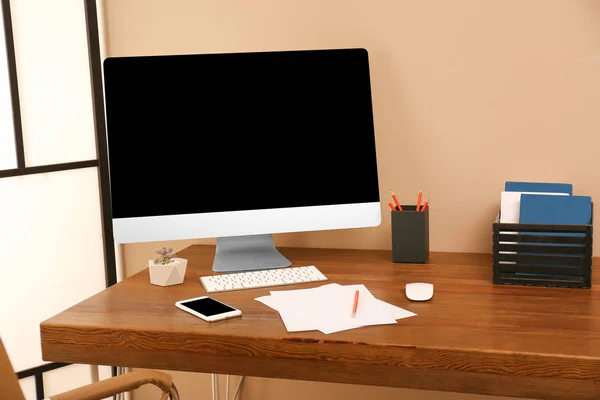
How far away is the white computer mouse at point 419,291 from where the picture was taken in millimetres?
1396

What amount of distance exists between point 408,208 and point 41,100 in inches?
43.9

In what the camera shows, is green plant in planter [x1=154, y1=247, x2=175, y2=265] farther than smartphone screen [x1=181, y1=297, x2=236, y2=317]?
Yes

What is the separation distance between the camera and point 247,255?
68.6 inches


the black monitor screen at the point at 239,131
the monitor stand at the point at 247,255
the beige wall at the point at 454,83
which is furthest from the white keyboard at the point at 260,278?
the beige wall at the point at 454,83

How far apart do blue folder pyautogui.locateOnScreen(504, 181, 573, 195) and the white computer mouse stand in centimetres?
42

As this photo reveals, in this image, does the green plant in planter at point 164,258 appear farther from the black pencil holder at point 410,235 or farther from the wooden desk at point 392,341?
the black pencil holder at point 410,235

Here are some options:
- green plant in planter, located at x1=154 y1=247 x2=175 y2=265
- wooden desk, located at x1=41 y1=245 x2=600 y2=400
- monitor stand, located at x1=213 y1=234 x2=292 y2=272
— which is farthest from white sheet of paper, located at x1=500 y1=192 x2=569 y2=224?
green plant in planter, located at x1=154 y1=247 x2=175 y2=265

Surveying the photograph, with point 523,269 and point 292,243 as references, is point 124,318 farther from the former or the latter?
point 523,269

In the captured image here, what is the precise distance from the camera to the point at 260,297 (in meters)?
Answer: 1.45

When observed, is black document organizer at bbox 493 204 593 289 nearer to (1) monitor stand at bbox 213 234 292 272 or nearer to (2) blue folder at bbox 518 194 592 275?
(2) blue folder at bbox 518 194 592 275

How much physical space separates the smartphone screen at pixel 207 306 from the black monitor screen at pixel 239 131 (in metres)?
0.32

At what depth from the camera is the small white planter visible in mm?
1562

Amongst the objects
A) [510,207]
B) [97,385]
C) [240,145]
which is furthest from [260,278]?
[510,207]

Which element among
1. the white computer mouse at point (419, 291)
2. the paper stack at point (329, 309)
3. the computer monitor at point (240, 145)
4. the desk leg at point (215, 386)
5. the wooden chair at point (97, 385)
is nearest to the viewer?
the wooden chair at point (97, 385)
